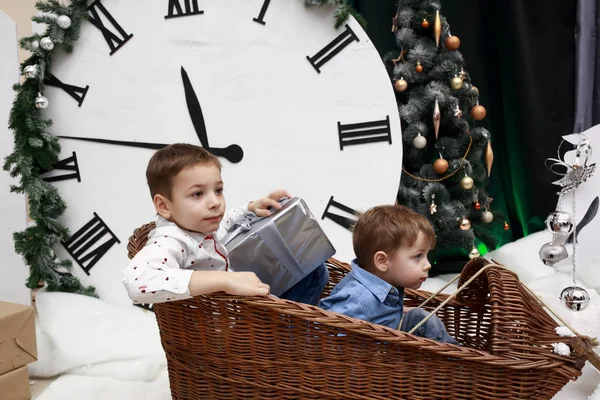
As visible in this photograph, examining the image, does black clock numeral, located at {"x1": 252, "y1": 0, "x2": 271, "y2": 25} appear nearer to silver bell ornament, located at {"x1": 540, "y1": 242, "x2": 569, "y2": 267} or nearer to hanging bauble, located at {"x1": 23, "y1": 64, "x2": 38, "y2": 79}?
hanging bauble, located at {"x1": 23, "y1": 64, "x2": 38, "y2": 79}

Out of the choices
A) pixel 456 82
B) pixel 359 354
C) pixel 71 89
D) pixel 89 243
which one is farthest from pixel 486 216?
pixel 71 89

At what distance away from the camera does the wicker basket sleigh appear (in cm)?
100

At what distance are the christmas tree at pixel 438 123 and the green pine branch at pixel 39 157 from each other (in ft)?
3.67

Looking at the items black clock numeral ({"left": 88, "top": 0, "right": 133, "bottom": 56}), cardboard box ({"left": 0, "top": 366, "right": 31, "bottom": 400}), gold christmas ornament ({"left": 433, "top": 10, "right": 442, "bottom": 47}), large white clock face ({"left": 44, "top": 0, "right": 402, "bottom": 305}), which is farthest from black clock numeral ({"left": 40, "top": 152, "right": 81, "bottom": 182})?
gold christmas ornament ({"left": 433, "top": 10, "right": 442, "bottom": 47})

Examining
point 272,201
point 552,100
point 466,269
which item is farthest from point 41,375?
point 552,100

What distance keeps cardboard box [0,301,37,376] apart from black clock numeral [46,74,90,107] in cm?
78

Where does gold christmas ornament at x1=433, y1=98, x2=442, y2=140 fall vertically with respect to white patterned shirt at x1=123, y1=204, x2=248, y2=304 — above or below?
above

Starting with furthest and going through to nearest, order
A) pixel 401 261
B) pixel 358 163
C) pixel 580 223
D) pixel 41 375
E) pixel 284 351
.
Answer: pixel 358 163 → pixel 41 375 → pixel 580 223 → pixel 401 261 → pixel 284 351

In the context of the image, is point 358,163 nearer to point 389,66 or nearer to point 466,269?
point 389,66

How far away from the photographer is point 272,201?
1.35 meters

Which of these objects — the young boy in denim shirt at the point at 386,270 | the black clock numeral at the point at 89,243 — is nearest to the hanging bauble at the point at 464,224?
the young boy in denim shirt at the point at 386,270

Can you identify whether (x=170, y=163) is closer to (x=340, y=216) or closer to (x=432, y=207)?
(x=340, y=216)

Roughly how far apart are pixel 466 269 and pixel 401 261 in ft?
0.53

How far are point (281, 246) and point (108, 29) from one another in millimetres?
1115
